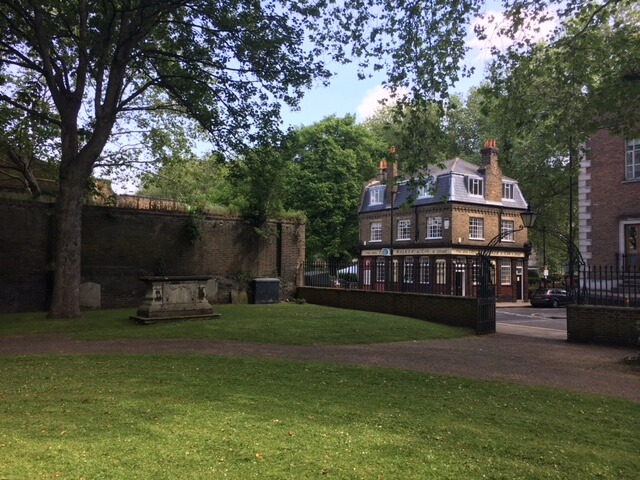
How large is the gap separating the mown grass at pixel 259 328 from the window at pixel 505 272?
2427 cm

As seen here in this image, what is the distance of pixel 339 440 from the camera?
4699 millimetres

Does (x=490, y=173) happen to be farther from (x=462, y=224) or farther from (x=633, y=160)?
(x=633, y=160)

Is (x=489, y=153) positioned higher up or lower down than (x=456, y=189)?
higher up

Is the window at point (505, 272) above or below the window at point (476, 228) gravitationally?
below

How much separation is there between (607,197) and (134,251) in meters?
18.9

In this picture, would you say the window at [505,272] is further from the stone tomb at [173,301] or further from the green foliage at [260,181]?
the stone tomb at [173,301]

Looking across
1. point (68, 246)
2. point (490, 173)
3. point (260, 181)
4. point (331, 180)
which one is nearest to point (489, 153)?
point (490, 173)

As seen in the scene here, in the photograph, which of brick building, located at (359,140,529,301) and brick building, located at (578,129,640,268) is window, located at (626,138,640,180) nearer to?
brick building, located at (578,129,640,268)

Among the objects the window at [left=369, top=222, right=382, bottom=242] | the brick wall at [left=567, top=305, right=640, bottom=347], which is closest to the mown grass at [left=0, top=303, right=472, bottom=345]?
the brick wall at [left=567, top=305, right=640, bottom=347]

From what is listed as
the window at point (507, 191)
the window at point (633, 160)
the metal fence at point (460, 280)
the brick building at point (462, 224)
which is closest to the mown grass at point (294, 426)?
the metal fence at point (460, 280)

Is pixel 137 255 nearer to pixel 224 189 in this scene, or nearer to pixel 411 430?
pixel 411 430

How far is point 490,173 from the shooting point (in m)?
37.4

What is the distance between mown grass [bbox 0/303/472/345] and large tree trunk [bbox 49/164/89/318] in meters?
0.50

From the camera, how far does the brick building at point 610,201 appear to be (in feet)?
65.0
